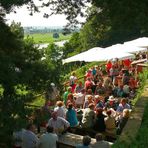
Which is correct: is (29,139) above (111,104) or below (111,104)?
below

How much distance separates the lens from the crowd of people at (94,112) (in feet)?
36.7

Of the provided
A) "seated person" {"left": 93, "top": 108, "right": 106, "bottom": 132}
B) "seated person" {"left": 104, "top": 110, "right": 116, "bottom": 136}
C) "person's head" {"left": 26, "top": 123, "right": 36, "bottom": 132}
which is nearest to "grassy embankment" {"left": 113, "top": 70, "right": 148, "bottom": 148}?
"seated person" {"left": 104, "top": 110, "right": 116, "bottom": 136}

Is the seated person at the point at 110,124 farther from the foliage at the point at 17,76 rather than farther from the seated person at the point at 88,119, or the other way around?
the foliage at the point at 17,76

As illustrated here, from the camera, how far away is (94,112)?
45.6 ft

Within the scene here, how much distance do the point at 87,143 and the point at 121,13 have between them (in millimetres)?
4445

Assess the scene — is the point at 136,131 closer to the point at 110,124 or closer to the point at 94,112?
the point at 110,124

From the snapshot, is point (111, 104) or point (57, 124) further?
point (111, 104)

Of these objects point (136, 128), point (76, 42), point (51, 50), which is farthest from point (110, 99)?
point (51, 50)

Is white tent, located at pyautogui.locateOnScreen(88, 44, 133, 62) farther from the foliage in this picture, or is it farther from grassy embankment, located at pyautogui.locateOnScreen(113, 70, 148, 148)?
grassy embankment, located at pyautogui.locateOnScreen(113, 70, 148, 148)

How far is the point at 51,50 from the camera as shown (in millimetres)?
110625

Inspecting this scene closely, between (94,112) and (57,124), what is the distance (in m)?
1.78

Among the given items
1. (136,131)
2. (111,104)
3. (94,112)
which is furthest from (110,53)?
(136,131)

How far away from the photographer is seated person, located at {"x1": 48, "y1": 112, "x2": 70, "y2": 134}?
489 inches

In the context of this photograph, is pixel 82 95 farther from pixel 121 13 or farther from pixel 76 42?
pixel 76 42
